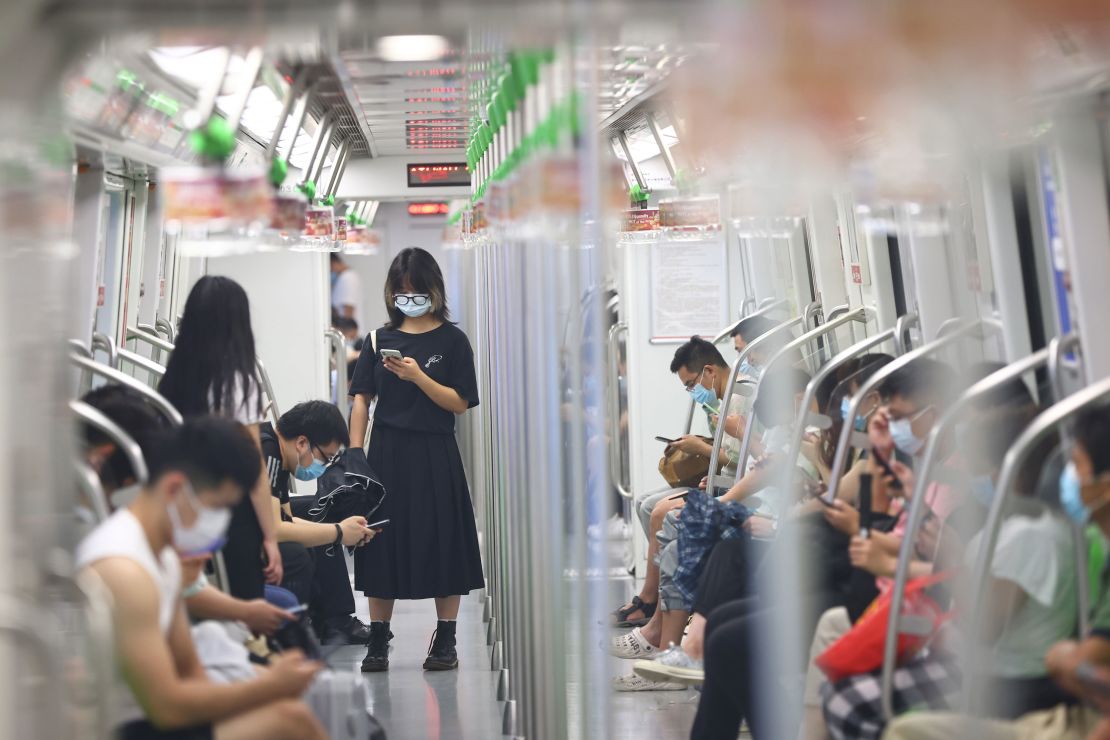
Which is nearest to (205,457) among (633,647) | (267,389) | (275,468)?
(267,389)

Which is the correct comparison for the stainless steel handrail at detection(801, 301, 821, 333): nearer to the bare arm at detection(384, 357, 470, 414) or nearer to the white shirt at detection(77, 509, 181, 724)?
the bare arm at detection(384, 357, 470, 414)

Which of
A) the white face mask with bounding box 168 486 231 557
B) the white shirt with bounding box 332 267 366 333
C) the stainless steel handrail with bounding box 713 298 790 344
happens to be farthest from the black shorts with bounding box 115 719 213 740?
the white shirt with bounding box 332 267 366 333

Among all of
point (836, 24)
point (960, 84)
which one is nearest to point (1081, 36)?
point (960, 84)

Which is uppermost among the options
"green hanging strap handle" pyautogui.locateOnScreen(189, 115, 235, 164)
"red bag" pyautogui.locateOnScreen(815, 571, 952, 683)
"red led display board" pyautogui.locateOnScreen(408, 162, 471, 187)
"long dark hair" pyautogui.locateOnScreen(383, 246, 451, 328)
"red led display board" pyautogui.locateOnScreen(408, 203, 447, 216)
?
"red led display board" pyautogui.locateOnScreen(408, 203, 447, 216)

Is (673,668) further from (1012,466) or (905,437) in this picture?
(1012,466)

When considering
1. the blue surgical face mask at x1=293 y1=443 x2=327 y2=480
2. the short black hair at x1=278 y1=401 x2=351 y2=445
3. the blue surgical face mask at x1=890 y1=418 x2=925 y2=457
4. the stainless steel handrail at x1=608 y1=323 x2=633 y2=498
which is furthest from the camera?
the stainless steel handrail at x1=608 y1=323 x2=633 y2=498

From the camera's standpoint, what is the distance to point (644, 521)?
5605 millimetres

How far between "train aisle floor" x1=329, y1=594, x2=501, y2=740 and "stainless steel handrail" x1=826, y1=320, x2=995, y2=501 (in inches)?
60.8

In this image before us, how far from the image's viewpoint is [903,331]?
11.5 feet

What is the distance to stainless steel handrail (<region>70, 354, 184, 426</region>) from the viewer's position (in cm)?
293

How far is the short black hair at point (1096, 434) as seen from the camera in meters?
2.51

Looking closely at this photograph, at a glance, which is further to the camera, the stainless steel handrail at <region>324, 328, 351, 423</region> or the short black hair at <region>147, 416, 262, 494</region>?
the stainless steel handrail at <region>324, 328, 351, 423</region>

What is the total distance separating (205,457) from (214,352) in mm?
612

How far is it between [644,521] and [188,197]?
332cm
